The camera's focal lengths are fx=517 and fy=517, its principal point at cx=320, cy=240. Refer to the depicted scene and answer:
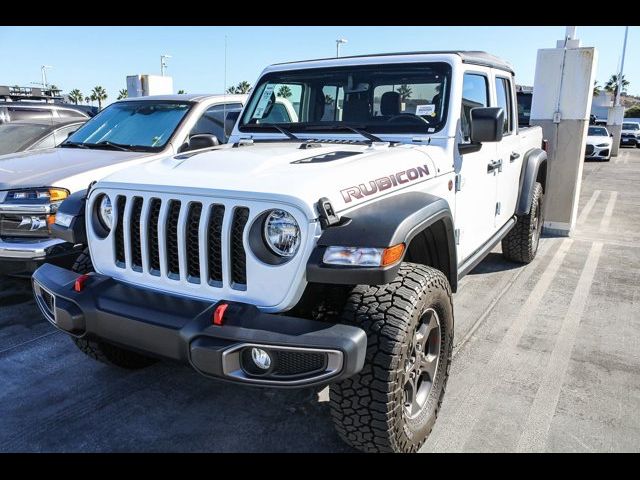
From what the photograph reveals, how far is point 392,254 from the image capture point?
6.79 ft

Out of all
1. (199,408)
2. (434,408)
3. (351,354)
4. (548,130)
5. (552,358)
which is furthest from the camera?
(548,130)

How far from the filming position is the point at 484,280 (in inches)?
199

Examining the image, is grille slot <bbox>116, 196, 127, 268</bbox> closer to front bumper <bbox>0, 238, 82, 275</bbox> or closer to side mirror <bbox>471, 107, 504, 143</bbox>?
front bumper <bbox>0, 238, 82, 275</bbox>

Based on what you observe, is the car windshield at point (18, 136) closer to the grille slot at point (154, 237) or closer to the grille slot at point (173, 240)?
the grille slot at point (154, 237)

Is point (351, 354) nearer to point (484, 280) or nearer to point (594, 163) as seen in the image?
point (484, 280)

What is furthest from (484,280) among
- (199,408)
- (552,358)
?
(199,408)

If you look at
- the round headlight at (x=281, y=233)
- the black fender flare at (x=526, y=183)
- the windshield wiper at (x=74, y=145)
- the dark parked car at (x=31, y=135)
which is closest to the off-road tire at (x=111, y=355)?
the round headlight at (x=281, y=233)

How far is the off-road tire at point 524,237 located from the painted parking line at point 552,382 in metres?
0.68

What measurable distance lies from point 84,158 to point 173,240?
281 centimetres

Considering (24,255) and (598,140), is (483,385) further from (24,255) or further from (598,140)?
(598,140)

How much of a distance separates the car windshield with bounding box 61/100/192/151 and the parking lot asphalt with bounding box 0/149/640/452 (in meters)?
1.72

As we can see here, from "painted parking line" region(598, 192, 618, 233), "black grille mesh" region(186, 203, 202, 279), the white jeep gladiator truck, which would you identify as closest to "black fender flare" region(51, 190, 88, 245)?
the white jeep gladiator truck
